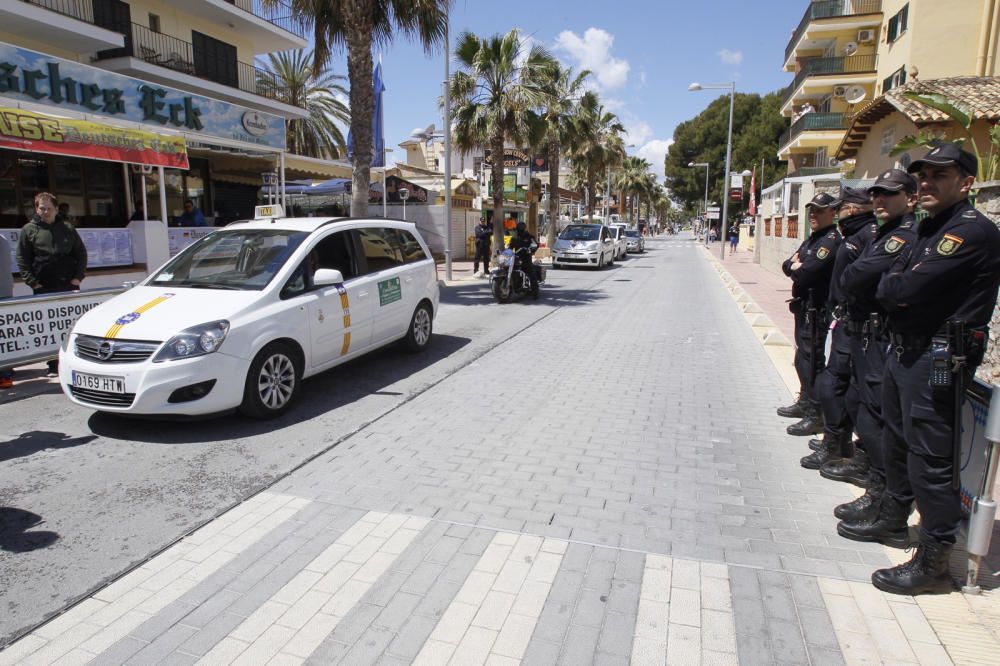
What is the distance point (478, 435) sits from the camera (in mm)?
5551

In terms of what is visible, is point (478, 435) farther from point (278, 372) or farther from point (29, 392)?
point (29, 392)

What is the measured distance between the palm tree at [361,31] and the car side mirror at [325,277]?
8844mm

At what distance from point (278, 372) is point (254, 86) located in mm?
22669

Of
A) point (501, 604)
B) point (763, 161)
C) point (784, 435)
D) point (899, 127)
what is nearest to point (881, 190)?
point (784, 435)

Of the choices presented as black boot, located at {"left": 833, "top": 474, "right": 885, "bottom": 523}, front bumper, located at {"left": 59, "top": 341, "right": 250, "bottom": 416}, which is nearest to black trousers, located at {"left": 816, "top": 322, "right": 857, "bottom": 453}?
black boot, located at {"left": 833, "top": 474, "right": 885, "bottom": 523}

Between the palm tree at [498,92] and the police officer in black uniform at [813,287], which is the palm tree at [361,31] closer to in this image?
the palm tree at [498,92]

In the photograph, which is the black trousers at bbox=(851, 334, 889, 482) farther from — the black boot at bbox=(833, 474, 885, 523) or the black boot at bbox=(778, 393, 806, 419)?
the black boot at bbox=(778, 393, 806, 419)

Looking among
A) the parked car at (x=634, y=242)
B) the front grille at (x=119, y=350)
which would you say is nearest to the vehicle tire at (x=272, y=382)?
the front grille at (x=119, y=350)

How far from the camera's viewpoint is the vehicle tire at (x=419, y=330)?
8.42 meters

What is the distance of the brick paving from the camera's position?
281 cm

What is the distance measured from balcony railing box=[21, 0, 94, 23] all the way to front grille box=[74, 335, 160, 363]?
15.8 metres

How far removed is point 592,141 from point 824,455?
115 feet

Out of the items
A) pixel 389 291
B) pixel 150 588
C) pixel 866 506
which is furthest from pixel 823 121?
pixel 150 588

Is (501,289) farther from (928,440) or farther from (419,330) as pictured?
(928,440)
